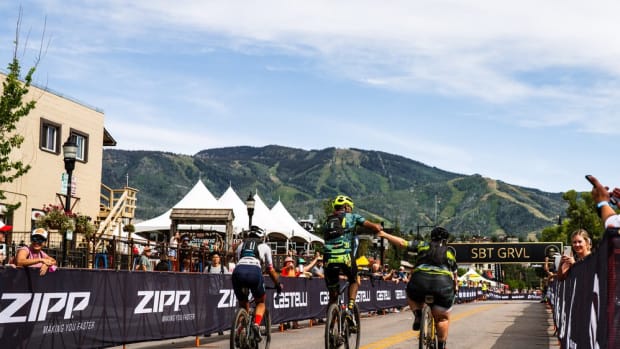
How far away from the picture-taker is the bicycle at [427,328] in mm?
9664

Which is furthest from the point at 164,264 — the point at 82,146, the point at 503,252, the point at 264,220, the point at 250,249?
the point at 503,252

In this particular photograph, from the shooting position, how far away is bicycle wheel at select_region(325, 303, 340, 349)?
33.4ft

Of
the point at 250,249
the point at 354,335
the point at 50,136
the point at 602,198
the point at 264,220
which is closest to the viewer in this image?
the point at 602,198

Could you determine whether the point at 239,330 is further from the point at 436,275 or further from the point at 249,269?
the point at 436,275

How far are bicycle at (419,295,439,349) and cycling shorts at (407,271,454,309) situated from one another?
7 centimetres

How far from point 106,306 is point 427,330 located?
4.88 metres

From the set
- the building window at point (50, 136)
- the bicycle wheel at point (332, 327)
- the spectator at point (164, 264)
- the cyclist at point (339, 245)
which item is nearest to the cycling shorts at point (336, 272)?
the cyclist at point (339, 245)

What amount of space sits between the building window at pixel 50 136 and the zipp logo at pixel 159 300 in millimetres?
22678

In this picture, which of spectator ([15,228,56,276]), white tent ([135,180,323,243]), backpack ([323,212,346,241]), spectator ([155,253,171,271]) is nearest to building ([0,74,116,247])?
white tent ([135,180,323,243])

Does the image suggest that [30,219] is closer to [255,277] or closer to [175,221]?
[175,221]

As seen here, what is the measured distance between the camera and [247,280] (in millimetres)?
11070

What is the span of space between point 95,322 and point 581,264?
6.73 metres

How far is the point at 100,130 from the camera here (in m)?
40.1

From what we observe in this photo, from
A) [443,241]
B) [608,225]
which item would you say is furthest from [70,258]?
[608,225]
